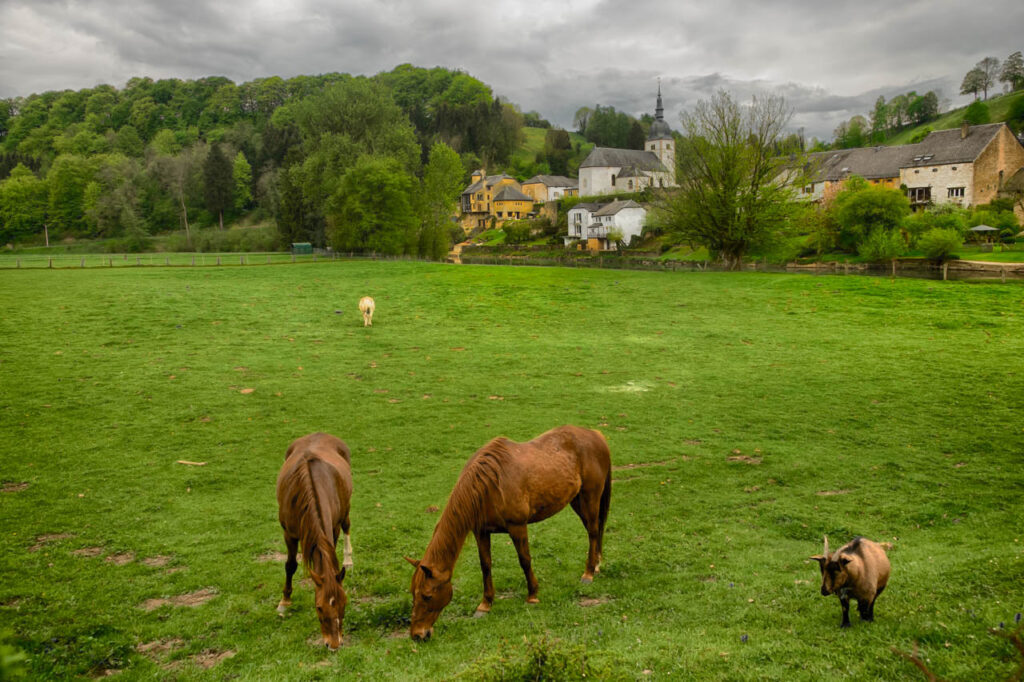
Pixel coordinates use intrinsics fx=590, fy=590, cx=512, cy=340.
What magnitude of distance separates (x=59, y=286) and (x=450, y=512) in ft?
126

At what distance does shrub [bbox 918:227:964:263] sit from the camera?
38.7 meters

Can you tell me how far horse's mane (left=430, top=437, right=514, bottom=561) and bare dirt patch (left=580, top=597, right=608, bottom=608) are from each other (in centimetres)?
171

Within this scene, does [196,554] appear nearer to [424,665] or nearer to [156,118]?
[424,665]

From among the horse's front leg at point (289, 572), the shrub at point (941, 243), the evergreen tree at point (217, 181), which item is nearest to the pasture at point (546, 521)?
the horse's front leg at point (289, 572)

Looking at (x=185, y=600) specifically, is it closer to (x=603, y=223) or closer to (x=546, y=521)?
(x=546, y=521)

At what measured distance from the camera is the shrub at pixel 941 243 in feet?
127

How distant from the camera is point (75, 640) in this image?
247 inches

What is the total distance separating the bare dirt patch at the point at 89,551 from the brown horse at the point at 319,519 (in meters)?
3.15

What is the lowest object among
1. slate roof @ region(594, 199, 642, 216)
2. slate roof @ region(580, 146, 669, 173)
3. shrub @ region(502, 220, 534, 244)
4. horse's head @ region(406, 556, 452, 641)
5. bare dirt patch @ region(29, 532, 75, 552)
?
bare dirt patch @ region(29, 532, 75, 552)

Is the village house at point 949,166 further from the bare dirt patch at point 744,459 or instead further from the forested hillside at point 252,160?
the bare dirt patch at point 744,459

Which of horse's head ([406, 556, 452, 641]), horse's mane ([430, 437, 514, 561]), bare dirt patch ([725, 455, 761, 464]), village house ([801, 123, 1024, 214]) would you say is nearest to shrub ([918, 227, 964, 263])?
village house ([801, 123, 1024, 214])

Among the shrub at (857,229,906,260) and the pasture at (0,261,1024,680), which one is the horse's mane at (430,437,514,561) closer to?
the pasture at (0,261,1024,680)

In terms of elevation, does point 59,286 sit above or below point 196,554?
above

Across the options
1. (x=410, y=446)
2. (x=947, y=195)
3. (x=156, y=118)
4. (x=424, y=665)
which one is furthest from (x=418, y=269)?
(x=156, y=118)
